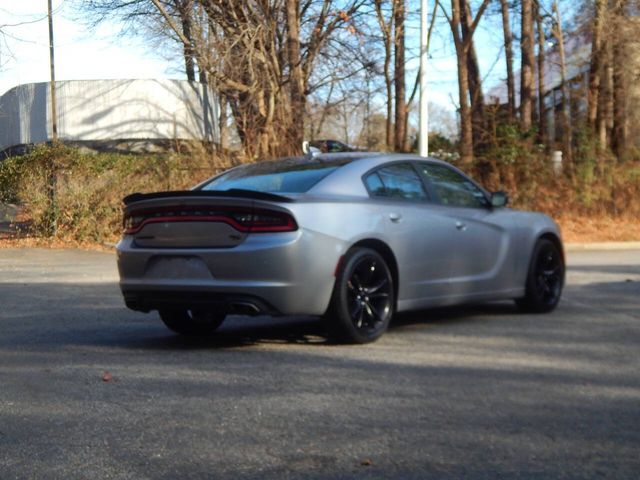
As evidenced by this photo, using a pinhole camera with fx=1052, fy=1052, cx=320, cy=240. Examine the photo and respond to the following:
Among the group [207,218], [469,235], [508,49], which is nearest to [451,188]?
[469,235]

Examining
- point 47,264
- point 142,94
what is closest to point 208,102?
point 142,94

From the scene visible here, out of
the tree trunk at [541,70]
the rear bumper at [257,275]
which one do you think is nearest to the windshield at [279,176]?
the rear bumper at [257,275]

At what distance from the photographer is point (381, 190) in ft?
28.0

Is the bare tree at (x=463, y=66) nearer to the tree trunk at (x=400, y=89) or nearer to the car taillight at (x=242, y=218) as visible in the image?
the tree trunk at (x=400, y=89)

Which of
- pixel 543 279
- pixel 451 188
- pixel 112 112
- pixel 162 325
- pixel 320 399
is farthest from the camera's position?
pixel 112 112

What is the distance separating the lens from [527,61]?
3094 cm

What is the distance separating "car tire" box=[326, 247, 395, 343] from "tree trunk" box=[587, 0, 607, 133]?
22721mm

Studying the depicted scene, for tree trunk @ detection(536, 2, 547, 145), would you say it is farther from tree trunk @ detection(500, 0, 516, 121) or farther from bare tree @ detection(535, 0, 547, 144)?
tree trunk @ detection(500, 0, 516, 121)

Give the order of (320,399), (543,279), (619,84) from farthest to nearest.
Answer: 1. (619,84)
2. (543,279)
3. (320,399)

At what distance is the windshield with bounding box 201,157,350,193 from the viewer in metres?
8.13

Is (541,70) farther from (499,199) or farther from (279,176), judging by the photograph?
(279,176)

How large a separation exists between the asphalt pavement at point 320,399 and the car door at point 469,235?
15.7 inches

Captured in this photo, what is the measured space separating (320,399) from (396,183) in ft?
10.2

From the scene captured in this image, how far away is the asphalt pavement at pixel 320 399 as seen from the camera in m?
4.73
